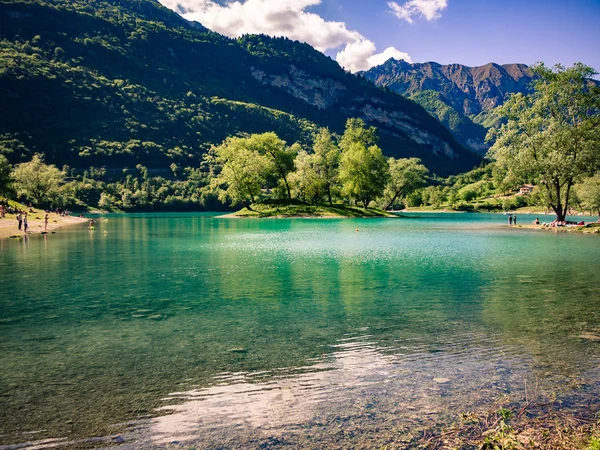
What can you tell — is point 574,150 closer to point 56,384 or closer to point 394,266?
point 394,266

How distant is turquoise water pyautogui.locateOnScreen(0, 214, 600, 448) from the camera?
7918mm

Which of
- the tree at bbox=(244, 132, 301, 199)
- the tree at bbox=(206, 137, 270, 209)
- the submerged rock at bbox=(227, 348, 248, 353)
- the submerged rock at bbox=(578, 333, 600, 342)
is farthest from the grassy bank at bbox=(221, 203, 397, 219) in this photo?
the submerged rock at bbox=(227, 348, 248, 353)

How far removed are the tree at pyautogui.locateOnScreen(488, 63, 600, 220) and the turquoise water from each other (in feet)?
142

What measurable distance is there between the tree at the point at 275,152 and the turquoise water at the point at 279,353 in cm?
9815

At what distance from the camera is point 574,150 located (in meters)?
61.8

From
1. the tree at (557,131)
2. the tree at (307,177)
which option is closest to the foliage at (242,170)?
the tree at (307,177)

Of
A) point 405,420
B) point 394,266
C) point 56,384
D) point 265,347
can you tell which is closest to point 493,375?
point 405,420

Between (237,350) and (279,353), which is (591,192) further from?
(237,350)

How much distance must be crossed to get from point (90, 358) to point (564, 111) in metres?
72.6

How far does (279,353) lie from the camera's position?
11938 millimetres

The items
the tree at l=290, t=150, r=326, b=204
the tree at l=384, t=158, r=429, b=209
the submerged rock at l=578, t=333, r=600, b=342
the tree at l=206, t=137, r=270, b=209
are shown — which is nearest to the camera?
the submerged rock at l=578, t=333, r=600, b=342

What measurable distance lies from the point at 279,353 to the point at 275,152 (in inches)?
4504

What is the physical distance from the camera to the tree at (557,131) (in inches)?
2376

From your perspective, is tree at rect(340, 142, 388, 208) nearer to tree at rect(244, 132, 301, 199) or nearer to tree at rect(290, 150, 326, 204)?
tree at rect(290, 150, 326, 204)
